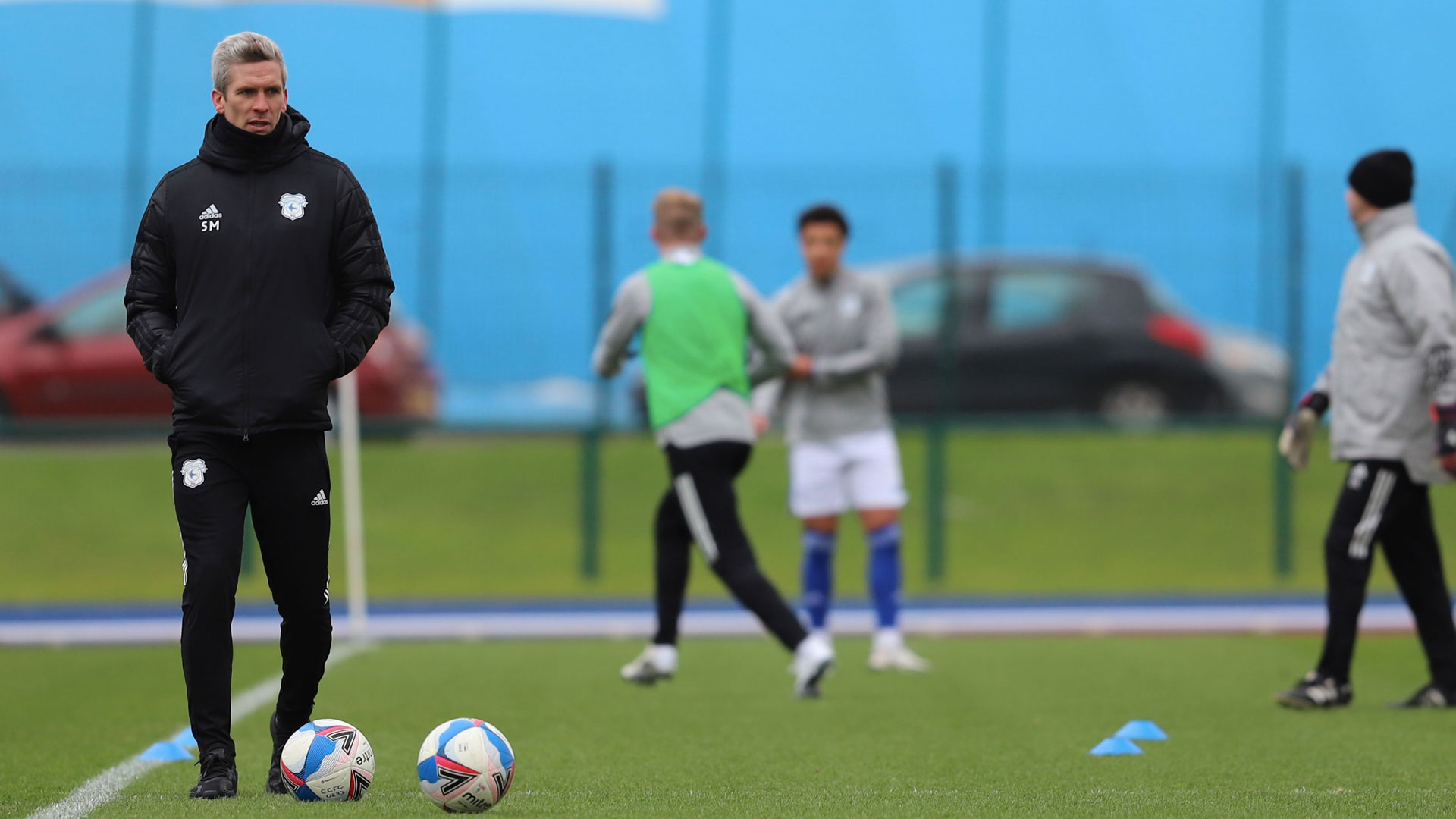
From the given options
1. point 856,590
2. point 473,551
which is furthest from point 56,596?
point 856,590

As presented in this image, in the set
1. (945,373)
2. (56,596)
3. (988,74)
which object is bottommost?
(56,596)

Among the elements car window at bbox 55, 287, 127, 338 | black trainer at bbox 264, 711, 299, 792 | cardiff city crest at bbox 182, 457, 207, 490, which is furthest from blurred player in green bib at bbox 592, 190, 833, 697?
car window at bbox 55, 287, 127, 338

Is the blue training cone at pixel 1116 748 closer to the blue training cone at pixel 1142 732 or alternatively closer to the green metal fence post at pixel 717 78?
the blue training cone at pixel 1142 732

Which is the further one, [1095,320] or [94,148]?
[94,148]

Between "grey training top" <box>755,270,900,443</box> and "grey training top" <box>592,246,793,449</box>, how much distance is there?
0.91 m

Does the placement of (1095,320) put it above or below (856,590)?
above

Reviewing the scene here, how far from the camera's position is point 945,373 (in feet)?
46.0

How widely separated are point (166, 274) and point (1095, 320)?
37.3 feet

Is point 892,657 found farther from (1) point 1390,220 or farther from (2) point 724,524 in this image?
(1) point 1390,220

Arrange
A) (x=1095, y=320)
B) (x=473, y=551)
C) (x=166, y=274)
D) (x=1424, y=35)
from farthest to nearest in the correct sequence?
(x=1424, y=35) → (x=1095, y=320) → (x=473, y=551) → (x=166, y=274)

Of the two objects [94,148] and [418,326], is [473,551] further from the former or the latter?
[94,148]

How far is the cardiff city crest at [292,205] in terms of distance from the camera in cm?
477

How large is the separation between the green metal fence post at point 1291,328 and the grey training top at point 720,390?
7183mm

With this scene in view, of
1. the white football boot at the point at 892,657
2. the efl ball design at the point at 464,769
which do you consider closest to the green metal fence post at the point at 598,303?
the white football boot at the point at 892,657
